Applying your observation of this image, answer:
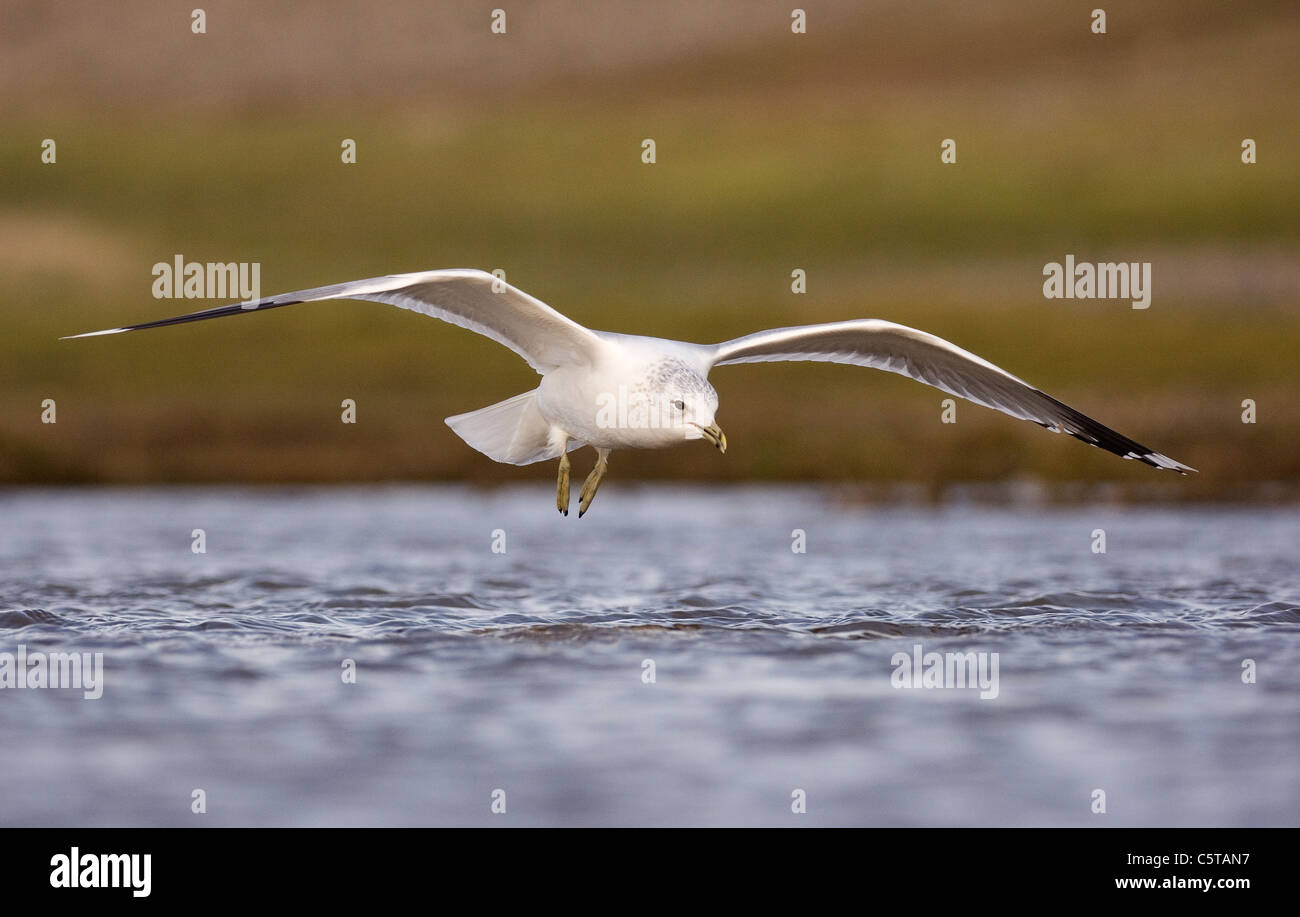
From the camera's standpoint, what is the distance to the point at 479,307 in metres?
11.1

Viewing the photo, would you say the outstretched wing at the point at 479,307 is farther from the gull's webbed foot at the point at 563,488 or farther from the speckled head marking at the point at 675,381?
the gull's webbed foot at the point at 563,488

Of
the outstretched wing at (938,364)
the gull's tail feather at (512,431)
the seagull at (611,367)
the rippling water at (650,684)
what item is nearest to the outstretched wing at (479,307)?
the seagull at (611,367)

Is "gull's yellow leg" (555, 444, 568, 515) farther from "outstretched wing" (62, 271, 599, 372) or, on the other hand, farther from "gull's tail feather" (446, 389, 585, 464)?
"outstretched wing" (62, 271, 599, 372)

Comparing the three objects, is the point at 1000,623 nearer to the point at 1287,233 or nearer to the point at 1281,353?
the point at 1281,353

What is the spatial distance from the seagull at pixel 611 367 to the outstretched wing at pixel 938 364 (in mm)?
11

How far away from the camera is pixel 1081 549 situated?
16.4 m

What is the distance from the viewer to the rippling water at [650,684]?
7.86 m

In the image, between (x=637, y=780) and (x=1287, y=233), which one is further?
(x=1287, y=233)

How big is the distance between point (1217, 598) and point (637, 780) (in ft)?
21.4

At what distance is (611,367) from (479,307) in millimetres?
913
